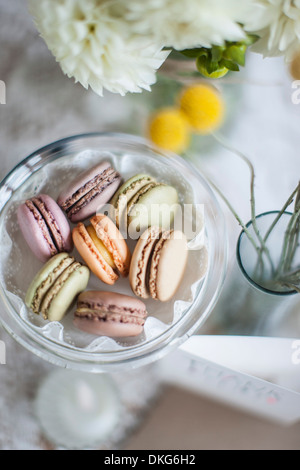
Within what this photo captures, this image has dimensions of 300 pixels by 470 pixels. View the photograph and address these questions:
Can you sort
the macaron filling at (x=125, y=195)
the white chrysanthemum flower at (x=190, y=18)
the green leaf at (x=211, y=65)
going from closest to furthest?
the white chrysanthemum flower at (x=190, y=18) < the green leaf at (x=211, y=65) < the macaron filling at (x=125, y=195)

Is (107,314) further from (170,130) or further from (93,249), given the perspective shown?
(170,130)

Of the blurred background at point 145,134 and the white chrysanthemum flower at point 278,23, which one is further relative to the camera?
the blurred background at point 145,134

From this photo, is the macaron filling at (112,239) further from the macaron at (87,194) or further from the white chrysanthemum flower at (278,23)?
the white chrysanthemum flower at (278,23)

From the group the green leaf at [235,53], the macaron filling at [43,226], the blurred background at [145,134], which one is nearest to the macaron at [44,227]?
the macaron filling at [43,226]

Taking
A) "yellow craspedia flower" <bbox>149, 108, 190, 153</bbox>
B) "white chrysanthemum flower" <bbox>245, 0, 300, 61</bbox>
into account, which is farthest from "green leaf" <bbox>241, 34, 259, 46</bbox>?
"yellow craspedia flower" <bbox>149, 108, 190, 153</bbox>

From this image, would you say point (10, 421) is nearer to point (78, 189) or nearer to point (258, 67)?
point (78, 189)

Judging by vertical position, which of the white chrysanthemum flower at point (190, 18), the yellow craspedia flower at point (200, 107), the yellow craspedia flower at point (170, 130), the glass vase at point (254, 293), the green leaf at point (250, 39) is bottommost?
the glass vase at point (254, 293)

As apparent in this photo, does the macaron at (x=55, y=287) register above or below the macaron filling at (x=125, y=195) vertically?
below
